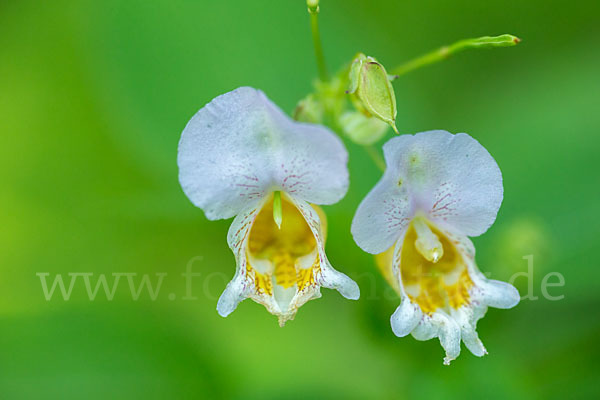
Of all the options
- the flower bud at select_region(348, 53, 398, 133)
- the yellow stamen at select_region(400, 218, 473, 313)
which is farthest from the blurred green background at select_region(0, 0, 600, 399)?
the flower bud at select_region(348, 53, 398, 133)

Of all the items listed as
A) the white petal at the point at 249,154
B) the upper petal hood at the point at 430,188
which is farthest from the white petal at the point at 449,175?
the white petal at the point at 249,154

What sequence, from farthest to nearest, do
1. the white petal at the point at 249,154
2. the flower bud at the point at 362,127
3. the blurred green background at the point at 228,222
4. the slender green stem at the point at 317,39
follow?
the blurred green background at the point at 228,222 → the flower bud at the point at 362,127 → the slender green stem at the point at 317,39 → the white petal at the point at 249,154

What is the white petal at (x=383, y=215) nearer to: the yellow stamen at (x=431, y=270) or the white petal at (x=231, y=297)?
the yellow stamen at (x=431, y=270)

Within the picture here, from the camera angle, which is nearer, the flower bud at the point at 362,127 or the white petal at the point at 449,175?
the white petal at the point at 449,175

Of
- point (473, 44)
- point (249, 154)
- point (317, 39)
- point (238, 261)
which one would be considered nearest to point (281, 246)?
point (238, 261)

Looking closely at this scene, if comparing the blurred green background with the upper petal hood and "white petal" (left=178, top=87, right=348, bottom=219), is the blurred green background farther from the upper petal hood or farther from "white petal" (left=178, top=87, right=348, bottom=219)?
"white petal" (left=178, top=87, right=348, bottom=219)

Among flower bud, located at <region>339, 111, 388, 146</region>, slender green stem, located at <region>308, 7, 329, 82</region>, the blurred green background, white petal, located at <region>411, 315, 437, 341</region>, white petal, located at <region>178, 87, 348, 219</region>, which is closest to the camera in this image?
white petal, located at <region>178, 87, 348, 219</region>

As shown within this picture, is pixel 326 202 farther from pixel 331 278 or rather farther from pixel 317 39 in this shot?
pixel 317 39

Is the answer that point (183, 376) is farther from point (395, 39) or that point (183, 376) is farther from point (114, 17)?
point (395, 39)
